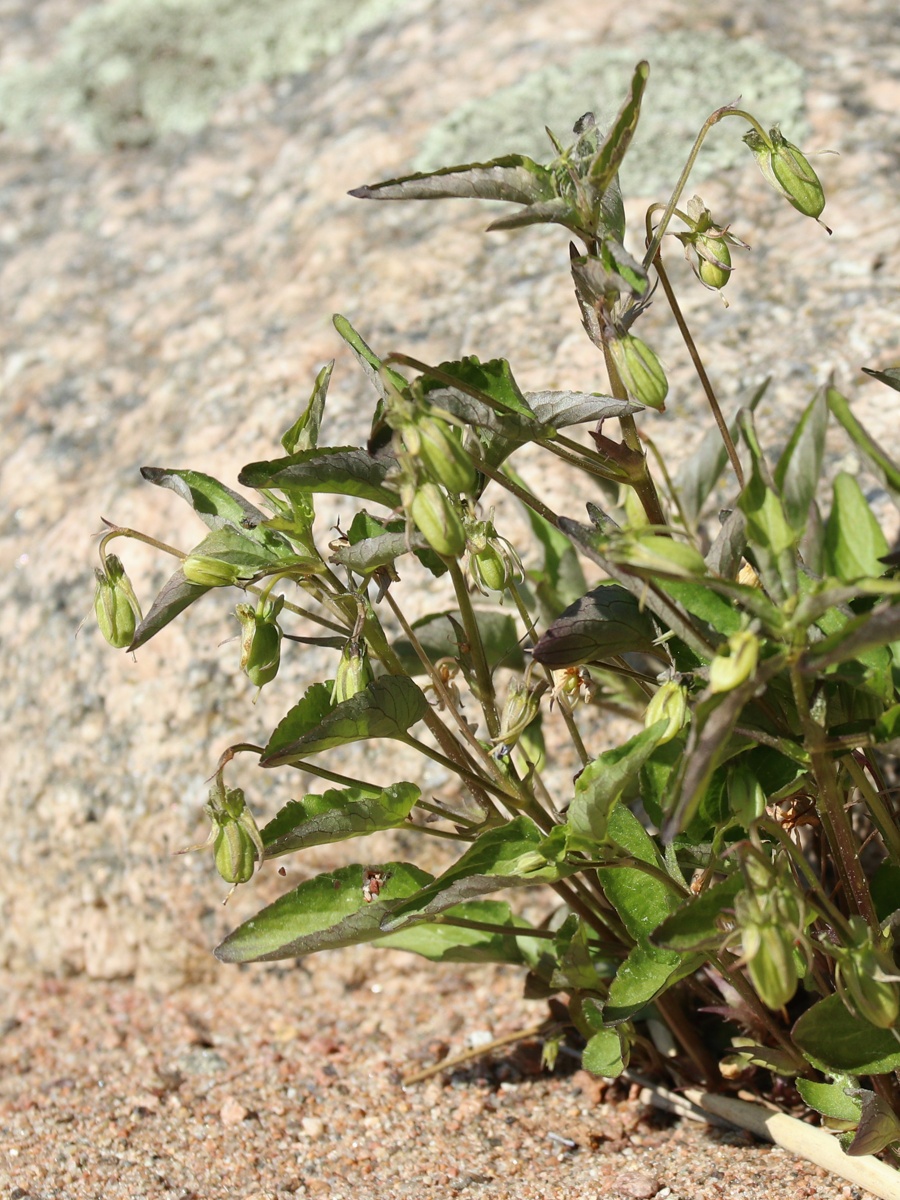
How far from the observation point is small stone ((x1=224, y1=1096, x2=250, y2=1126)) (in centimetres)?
204

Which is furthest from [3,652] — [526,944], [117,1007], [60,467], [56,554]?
[526,944]

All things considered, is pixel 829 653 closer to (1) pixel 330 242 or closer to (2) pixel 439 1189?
(2) pixel 439 1189

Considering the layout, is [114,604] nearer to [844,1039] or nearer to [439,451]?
[439,451]

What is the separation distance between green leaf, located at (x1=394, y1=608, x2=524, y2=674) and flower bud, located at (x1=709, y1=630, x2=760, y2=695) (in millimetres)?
621

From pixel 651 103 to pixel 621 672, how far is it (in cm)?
210

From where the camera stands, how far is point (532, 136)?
10.3 ft

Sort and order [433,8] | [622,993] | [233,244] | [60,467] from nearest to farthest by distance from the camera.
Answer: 1. [622,993]
2. [60,467]
3. [233,244]
4. [433,8]

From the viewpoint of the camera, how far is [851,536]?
170cm

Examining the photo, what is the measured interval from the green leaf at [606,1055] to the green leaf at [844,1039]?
0.25 meters

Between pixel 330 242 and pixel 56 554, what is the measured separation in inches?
41.3

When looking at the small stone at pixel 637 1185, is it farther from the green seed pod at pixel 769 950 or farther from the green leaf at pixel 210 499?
the green leaf at pixel 210 499

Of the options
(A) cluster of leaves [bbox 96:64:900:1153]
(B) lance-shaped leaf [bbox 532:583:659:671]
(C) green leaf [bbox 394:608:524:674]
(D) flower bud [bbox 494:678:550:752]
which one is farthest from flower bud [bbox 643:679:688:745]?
(C) green leaf [bbox 394:608:524:674]

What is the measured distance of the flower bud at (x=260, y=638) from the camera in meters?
1.46

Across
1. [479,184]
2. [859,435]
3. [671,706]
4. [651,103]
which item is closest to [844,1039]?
[671,706]
